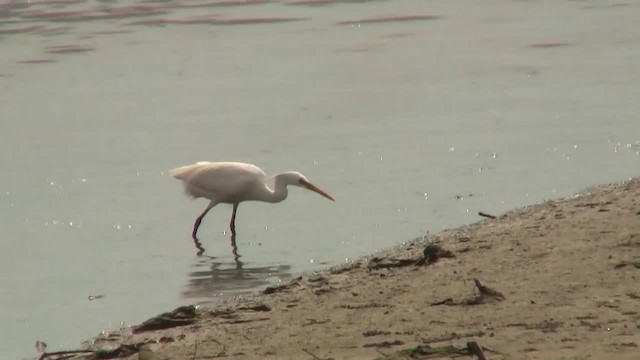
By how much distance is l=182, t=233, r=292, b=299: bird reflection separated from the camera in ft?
27.8

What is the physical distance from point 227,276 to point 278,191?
74.5 inches

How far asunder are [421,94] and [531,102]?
125 centimetres

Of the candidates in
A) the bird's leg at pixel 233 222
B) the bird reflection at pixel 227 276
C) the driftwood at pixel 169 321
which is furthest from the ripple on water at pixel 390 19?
the driftwood at pixel 169 321

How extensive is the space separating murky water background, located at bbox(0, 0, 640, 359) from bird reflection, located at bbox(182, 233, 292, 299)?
0.8 inches

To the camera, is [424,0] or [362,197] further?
[424,0]

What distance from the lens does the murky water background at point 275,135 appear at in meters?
9.16

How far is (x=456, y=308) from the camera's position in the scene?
6.03 meters

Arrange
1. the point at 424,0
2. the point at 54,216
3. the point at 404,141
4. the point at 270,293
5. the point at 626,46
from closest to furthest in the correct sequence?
the point at 270,293 → the point at 54,216 → the point at 404,141 → the point at 626,46 → the point at 424,0

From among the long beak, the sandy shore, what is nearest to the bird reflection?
the sandy shore

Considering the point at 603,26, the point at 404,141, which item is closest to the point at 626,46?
the point at 603,26

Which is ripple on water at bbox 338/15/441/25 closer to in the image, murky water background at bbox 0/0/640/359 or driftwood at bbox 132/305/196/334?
murky water background at bbox 0/0/640/359

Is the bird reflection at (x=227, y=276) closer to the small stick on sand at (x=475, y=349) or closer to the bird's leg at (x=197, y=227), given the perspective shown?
the bird's leg at (x=197, y=227)

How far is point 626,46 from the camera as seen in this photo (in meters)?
17.6

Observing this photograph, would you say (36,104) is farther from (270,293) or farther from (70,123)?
(270,293)
